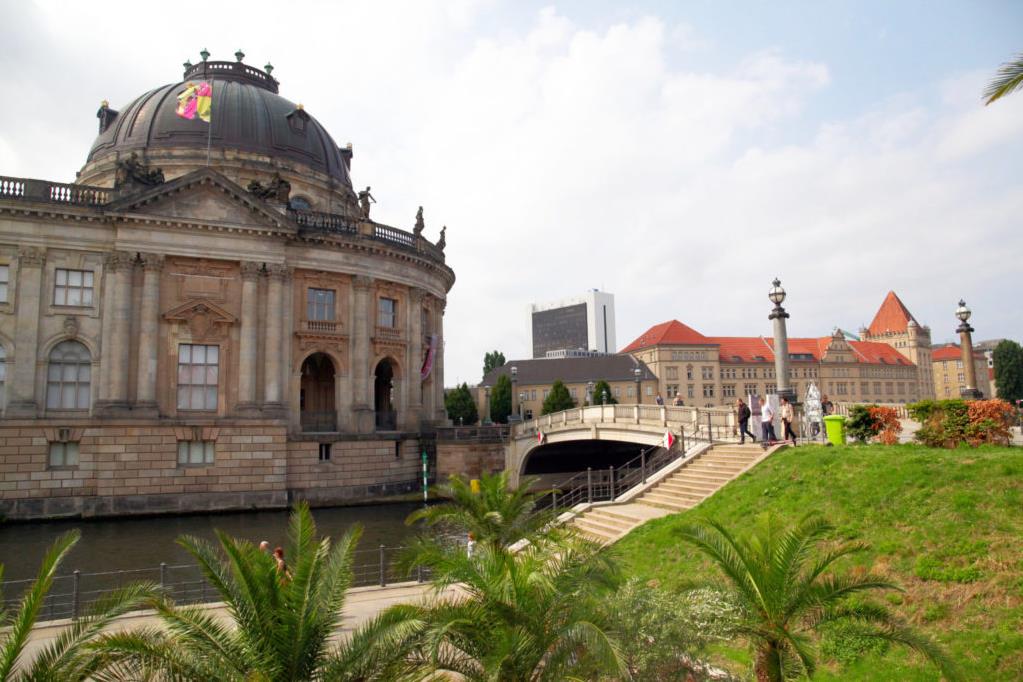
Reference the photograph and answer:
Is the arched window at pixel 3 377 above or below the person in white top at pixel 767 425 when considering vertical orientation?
above

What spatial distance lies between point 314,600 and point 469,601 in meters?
1.90

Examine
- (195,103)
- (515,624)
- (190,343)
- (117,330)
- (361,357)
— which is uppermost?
(195,103)

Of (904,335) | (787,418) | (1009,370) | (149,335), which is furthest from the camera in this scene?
(904,335)

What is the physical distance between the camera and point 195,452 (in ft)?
118

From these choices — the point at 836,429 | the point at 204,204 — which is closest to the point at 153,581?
the point at 836,429

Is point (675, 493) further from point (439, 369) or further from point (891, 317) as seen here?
point (891, 317)

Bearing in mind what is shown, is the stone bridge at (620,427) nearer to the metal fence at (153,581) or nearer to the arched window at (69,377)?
the metal fence at (153,581)

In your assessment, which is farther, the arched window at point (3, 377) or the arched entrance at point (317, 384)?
the arched entrance at point (317, 384)

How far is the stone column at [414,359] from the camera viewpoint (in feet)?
149

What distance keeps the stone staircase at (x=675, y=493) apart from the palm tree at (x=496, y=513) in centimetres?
446

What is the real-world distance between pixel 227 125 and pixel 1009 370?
3696 inches

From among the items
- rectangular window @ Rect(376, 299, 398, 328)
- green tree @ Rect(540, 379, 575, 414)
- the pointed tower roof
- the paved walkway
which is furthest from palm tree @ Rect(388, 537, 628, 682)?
the pointed tower roof

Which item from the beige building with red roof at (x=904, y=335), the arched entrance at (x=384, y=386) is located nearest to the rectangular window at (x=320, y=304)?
the arched entrance at (x=384, y=386)

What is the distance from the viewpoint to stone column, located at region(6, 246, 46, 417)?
1328 inches
